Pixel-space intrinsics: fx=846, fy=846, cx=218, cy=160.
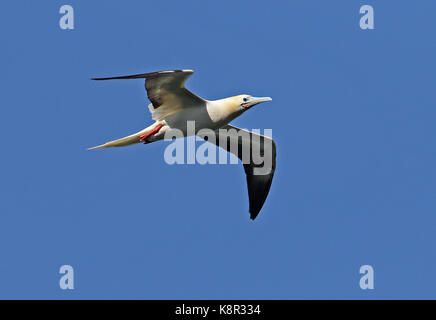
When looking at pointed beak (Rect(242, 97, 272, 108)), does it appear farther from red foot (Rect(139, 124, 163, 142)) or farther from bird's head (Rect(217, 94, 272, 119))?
red foot (Rect(139, 124, 163, 142))

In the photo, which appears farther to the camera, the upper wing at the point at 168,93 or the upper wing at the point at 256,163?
the upper wing at the point at 256,163

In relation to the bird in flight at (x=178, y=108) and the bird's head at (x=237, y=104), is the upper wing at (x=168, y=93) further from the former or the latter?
the bird's head at (x=237, y=104)

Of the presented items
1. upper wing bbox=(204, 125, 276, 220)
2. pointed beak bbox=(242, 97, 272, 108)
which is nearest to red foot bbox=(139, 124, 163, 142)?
pointed beak bbox=(242, 97, 272, 108)

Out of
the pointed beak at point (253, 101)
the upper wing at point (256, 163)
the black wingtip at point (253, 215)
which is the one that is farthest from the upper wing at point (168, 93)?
the black wingtip at point (253, 215)

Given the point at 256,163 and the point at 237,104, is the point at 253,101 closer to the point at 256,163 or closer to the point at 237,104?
the point at 237,104

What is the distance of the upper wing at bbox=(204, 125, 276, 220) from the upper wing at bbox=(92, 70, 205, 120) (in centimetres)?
228

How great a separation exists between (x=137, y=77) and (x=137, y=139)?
211cm

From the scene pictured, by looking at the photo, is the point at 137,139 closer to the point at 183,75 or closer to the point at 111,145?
the point at 111,145

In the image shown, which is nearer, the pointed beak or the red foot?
the pointed beak

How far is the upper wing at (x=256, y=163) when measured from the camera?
18.7 m

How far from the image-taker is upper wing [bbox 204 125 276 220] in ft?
61.4

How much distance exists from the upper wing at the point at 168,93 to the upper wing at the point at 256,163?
7.47ft

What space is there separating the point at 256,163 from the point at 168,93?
3613mm

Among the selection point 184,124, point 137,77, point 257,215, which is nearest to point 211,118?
point 184,124
